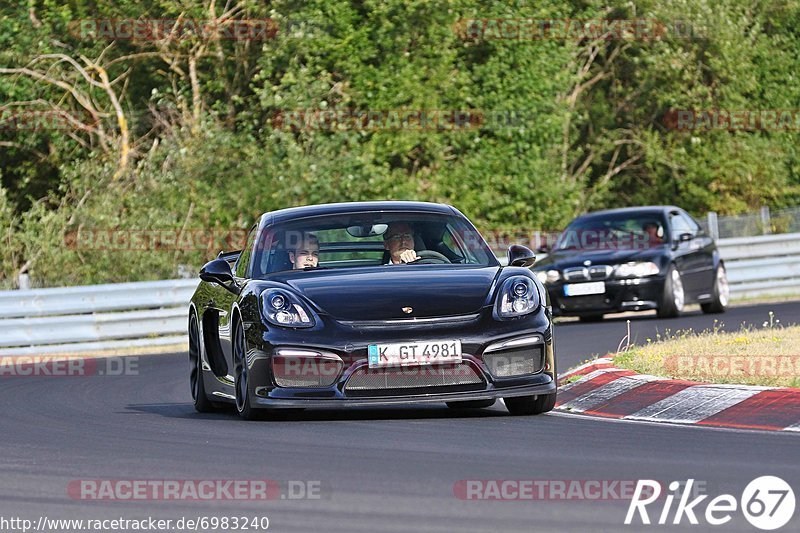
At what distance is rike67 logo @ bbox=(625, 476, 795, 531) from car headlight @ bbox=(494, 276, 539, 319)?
2922 mm

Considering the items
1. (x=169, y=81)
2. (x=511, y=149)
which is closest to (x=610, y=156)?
(x=511, y=149)

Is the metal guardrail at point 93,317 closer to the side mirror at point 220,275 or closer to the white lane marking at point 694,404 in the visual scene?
the side mirror at point 220,275

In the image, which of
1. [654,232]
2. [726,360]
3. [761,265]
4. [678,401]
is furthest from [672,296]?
[678,401]

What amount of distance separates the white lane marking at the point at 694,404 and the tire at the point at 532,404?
46 centimetres

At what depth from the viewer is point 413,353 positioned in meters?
9.17

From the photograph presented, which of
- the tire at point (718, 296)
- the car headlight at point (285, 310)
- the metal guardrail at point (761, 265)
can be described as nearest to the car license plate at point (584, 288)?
the tire at point (718, 296)

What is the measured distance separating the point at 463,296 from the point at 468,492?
3011 mm

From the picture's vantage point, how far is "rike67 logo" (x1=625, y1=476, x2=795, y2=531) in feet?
19.1

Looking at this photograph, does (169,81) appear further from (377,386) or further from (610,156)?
(377,386)

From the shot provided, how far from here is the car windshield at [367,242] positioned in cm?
1046

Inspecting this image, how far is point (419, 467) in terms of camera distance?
7305mm
